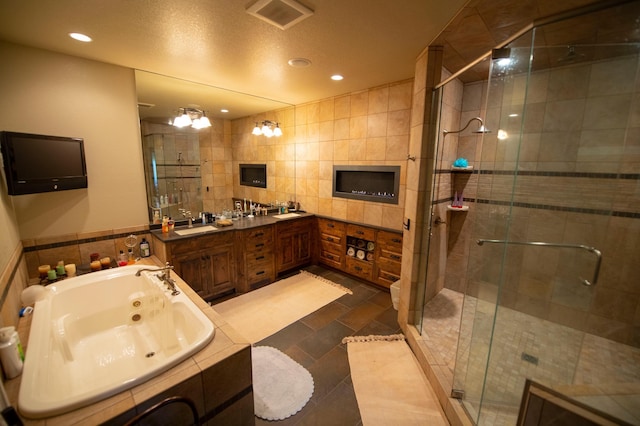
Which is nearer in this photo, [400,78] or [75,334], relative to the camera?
[75,334]

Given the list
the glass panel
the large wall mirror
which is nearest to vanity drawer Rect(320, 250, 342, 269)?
the large wall mirror

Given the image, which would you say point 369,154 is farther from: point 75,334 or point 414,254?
point 75,334

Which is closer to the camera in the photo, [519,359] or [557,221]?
[519,359]

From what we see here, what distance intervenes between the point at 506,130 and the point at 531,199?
32.1 inches

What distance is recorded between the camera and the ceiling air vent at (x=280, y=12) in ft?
4.88

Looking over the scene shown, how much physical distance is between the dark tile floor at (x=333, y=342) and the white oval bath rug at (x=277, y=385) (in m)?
0.05

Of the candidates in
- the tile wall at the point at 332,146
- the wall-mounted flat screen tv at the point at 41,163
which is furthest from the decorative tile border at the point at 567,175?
the wall-mounted flat screen tv at the point at 41,163

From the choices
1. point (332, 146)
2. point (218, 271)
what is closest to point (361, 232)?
point (332, 146)

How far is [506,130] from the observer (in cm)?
203

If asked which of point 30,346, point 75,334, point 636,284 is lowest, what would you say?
point 75,334

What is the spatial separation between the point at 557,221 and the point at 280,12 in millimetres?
2827

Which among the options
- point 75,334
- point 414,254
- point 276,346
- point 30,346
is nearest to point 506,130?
point 414,254

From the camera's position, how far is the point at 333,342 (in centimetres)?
238

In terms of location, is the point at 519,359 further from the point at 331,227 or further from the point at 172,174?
the point at 172,174
